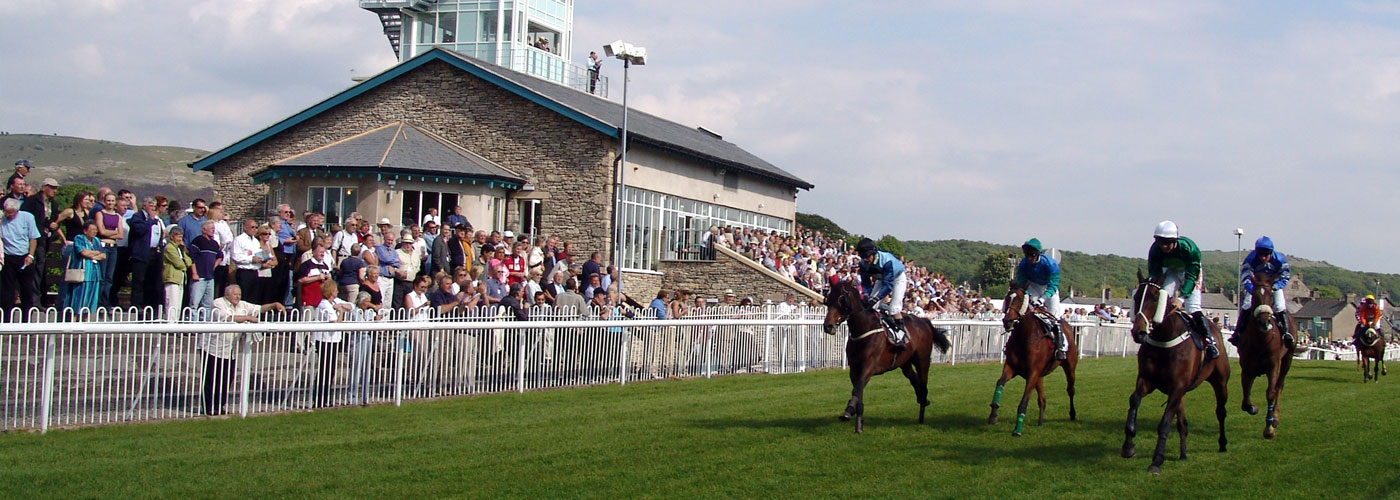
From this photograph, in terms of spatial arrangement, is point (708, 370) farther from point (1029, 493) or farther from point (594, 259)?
point (1029, 493)

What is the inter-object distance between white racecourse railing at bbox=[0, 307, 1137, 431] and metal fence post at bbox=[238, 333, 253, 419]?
1 cm

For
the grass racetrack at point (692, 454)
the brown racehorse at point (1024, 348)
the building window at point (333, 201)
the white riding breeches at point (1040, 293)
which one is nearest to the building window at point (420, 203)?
the building window at point (333, 201)

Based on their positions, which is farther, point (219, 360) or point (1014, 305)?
point (1014, 305)

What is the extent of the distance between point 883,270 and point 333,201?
2154 centimetres

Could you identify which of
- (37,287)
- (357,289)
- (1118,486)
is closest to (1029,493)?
(1118,486)

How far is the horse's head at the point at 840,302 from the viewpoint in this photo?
10844 mm

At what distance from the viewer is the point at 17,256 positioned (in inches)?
513

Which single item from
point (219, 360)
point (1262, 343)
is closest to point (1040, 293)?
point (1262, 343)

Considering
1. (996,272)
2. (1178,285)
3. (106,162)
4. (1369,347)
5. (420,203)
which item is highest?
(106,162)

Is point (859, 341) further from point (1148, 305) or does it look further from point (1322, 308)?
point (1322, 308)

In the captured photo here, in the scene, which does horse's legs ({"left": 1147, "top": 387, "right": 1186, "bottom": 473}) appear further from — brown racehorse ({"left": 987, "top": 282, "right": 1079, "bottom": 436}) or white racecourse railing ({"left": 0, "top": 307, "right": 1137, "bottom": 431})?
white racecourse railing ({"left": 0, "top": 307, "right": 1137, "bottom": 431})

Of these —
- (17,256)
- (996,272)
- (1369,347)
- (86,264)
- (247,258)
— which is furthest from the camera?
(996,272)

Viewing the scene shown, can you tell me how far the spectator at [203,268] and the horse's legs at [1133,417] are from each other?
10.4 m

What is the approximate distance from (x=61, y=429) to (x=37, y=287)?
410 centimetres
